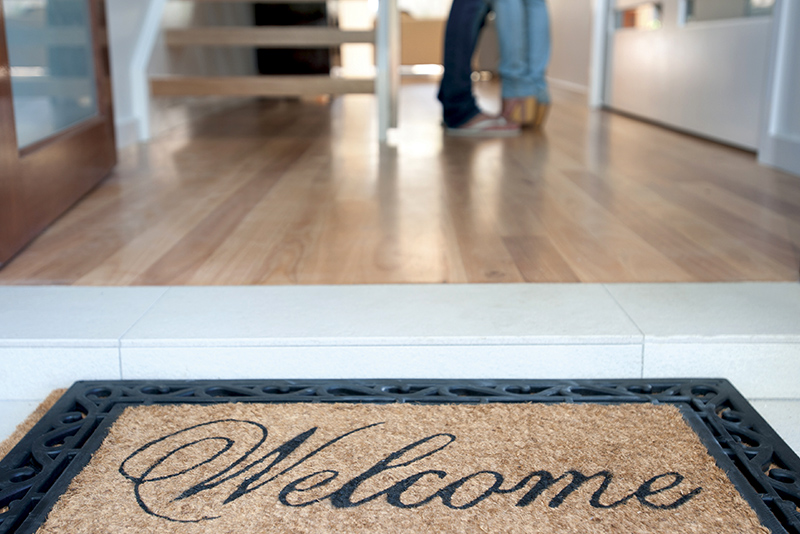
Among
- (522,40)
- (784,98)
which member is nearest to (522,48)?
(522,40)

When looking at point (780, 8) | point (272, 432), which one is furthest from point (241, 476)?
point (780, 8)

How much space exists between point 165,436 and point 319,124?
8.27 ft

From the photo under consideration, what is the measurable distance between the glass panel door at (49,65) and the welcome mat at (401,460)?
0.73 metres

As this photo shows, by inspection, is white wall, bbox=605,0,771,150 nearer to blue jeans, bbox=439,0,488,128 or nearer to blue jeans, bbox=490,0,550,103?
blue jeans, bbox=490,0,550,103

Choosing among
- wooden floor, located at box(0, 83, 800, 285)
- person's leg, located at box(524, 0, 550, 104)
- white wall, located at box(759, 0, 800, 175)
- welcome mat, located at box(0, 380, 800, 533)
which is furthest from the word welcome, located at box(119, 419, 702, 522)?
person's leg, located at box(524, 0, 550, 104)

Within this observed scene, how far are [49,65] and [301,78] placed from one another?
4.05 ft

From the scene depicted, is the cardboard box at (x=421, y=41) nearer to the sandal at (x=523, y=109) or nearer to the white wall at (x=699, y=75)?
the white wall at (x=699, y=75)

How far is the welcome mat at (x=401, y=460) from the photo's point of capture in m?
0.68

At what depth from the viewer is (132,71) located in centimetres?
254

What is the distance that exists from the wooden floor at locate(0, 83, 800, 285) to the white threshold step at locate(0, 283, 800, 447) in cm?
16

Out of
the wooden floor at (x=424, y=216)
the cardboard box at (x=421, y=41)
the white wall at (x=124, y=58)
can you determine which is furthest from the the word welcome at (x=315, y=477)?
the cardboard box at (x=421, y=41)

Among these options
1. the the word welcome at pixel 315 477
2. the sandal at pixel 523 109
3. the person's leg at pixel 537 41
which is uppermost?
the person's leg at pixel 537 41

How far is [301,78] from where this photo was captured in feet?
8.82

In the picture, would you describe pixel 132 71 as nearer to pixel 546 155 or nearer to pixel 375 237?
pixel 546 155
